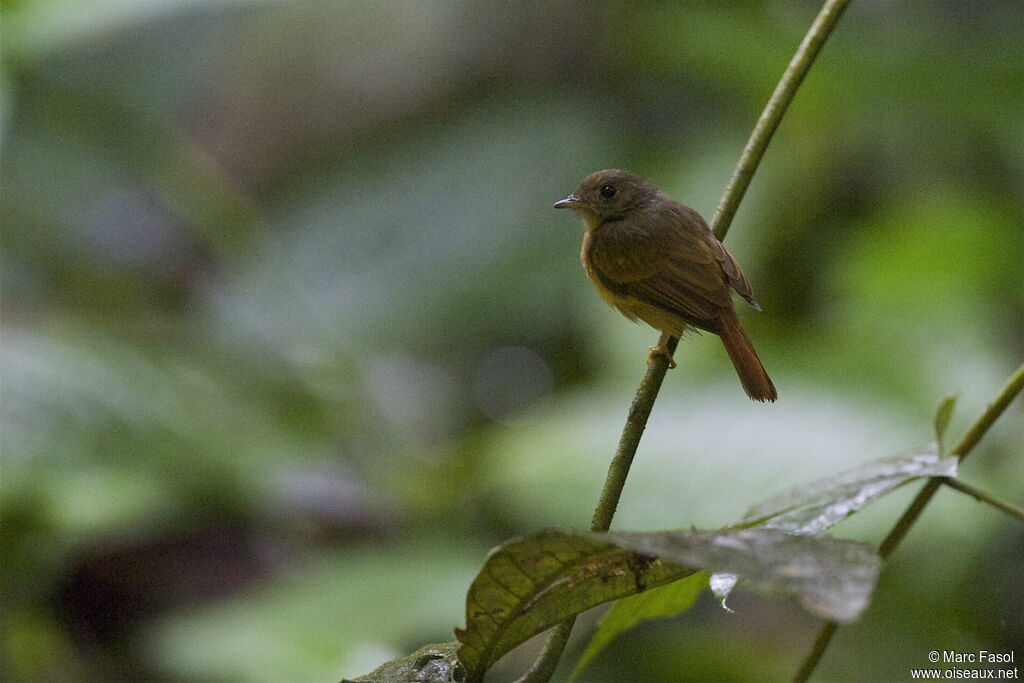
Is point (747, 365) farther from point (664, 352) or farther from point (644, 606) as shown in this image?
point (644, 606)

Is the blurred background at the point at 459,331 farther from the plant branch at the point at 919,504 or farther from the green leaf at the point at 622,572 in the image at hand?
the green leaf at the point at 622,572

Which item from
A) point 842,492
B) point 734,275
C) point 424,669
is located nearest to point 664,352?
point 842,492

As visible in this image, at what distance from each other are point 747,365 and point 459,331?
317 cm

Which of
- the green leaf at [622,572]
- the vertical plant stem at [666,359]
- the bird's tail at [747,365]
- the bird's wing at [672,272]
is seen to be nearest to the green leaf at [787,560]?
the green leaf at [622,572]

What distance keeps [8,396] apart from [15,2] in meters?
1.05

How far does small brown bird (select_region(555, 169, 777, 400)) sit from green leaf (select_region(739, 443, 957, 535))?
208mm

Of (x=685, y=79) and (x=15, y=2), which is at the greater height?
(x=685, y=79)

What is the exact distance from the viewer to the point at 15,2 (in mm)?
2951

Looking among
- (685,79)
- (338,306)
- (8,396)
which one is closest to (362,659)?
(8,396)

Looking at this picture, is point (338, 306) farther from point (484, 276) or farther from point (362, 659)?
point (362, 659)

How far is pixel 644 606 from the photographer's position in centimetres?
115

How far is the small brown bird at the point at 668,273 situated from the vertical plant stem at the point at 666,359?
287 millimetres

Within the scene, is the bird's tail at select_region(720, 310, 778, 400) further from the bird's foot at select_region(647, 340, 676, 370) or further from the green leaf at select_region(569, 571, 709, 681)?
the green leaf at select_region(569, 571, 709, 681)

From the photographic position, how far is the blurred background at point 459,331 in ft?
9.03
